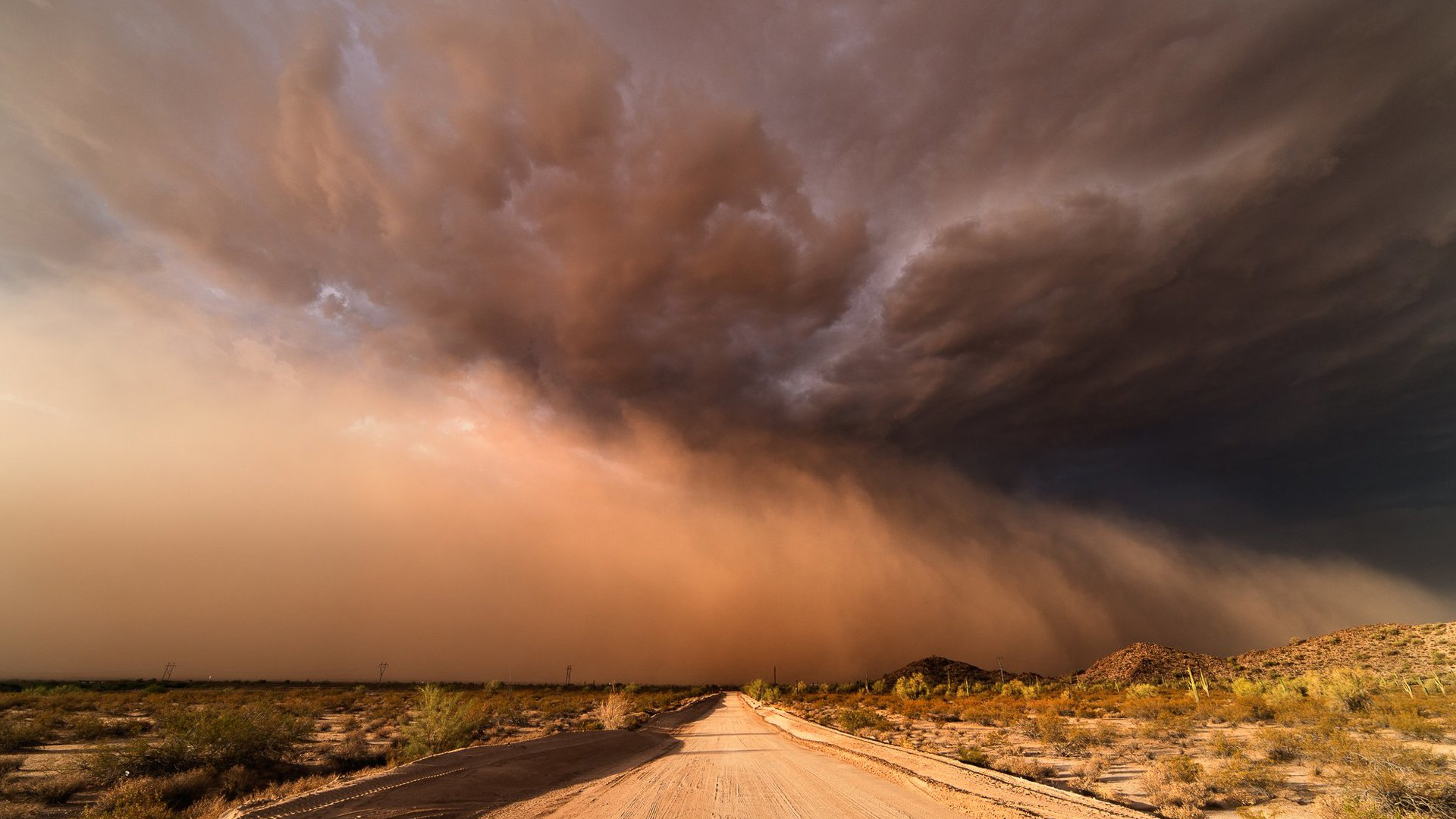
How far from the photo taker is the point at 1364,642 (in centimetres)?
6444

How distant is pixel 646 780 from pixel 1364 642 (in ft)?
309

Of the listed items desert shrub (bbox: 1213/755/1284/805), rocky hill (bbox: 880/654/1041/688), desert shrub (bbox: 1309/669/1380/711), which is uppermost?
desert shrub (bbox: 1309/669/1380/711)

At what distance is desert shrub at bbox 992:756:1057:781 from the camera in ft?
54.3

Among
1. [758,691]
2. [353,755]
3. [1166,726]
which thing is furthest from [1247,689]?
[758,691]

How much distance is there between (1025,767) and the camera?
58.0 feet

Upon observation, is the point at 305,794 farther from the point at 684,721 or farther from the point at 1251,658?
the point at 1251,658

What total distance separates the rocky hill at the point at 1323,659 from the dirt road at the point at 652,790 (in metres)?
54.6

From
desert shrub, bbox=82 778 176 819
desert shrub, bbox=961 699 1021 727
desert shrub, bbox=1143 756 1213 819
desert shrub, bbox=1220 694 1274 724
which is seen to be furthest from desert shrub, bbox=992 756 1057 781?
desert shrub, bbox=82 778 176 819

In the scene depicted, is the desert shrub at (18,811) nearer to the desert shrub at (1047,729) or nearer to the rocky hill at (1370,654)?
the desert shrub at (1047,729)

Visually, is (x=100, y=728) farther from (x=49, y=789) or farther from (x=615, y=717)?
(x=615, y=717)

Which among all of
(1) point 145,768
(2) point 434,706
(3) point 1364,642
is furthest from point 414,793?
(3) point 1364,642

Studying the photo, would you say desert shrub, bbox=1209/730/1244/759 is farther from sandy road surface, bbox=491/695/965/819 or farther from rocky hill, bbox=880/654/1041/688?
rocky hill, bbox=880/654/1041/688

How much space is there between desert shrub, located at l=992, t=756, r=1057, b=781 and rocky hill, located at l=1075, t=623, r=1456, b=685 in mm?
46884

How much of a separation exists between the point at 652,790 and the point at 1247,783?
50.1ft
